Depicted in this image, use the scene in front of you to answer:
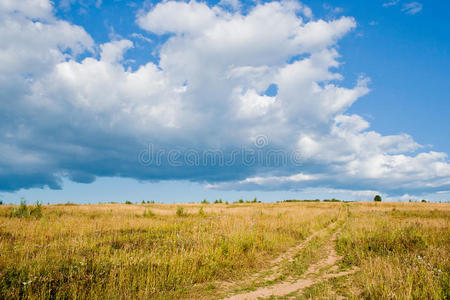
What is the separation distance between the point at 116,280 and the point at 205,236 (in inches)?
211

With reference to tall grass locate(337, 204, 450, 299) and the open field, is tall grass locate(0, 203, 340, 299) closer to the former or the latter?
the open field

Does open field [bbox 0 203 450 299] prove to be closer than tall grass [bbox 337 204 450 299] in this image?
No

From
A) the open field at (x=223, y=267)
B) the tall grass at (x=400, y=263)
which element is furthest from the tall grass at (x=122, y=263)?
the tall grass at (x=400, y=263)

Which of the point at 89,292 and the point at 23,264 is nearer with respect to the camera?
the point at 89,292

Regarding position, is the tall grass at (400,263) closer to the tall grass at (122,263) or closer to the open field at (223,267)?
the open field at (223,267)

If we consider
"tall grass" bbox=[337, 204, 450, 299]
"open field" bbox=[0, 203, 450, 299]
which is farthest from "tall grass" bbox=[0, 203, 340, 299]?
"tall grass" bbox=[337, 204, 450, 299]

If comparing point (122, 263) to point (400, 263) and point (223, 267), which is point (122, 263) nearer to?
point (223, 267)

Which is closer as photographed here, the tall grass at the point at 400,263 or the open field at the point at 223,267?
the tall grass at the point at 400,263

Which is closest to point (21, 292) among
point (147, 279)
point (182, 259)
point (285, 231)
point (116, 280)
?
point (116, 280)

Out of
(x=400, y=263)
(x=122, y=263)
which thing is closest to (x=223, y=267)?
(x=122, y=263)

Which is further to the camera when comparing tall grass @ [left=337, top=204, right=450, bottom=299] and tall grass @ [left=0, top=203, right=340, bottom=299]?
tall grass @ [left=0, top=203, right=340, bottom=299]

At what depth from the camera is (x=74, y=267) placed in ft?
23.5

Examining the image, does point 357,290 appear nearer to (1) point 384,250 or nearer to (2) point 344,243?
(1) point 384,250

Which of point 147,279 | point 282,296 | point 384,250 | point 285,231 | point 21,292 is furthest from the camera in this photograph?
point 285,231
